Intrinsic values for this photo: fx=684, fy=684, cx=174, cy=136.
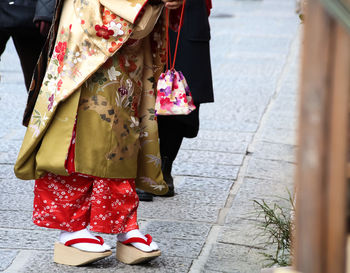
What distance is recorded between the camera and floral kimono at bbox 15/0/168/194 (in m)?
2.65

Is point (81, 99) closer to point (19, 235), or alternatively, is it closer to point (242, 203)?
point (19, 235)

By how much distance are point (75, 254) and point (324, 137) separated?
6.34 ft

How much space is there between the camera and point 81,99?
2.74 meters

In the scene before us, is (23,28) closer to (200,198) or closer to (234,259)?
(200,198)

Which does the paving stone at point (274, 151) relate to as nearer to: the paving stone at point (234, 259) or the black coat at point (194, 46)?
the black coat at point (194, 46)

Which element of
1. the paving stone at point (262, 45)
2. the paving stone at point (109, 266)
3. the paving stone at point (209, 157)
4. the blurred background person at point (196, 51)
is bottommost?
the paving stone at point (109, 266)

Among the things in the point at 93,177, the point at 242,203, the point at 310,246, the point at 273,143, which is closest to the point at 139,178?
the point at 93,177

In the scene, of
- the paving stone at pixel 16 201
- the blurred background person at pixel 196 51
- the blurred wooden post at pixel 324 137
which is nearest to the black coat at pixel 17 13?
the blurred background person at pixel 196 51

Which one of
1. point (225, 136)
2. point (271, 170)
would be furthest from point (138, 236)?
point (225, 136)

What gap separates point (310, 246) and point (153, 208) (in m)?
2.59

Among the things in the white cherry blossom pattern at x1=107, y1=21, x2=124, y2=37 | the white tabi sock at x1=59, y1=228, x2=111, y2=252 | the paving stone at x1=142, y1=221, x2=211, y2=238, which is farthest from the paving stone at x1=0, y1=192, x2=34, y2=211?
the white cherry blossom pattern at x1=107, y1=21, x2=124, y2=37

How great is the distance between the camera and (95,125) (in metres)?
2.75

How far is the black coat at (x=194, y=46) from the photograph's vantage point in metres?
3.62

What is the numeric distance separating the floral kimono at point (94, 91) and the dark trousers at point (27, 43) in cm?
122
